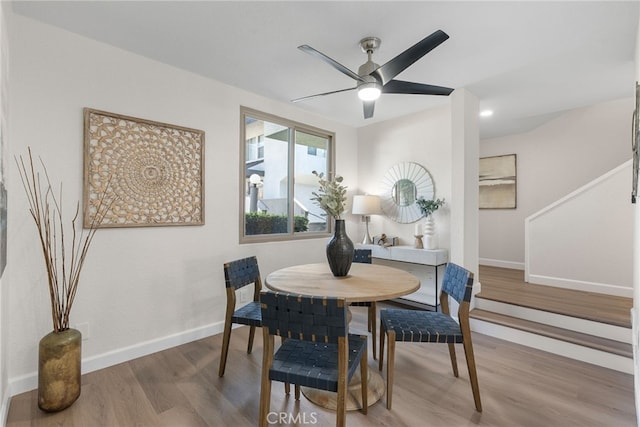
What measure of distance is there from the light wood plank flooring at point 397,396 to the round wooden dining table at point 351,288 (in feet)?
0.30

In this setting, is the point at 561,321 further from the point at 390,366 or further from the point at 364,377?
the point at 364,377

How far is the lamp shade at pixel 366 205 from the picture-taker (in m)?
4.01

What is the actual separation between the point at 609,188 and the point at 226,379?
4406 millimetres

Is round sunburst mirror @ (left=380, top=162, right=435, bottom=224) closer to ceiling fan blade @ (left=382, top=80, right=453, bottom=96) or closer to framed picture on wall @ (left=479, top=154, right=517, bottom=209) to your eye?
ceiling fan blade @ (left=382, top=80, right=453, bottom=96)

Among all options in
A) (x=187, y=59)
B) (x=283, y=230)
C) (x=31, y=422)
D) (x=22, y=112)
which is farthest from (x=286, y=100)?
(x=31, y=422)

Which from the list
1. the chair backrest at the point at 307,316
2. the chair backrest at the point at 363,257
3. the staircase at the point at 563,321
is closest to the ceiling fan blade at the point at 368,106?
the chair backrest at the point at 363,257

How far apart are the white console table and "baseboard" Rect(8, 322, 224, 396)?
2.12 m

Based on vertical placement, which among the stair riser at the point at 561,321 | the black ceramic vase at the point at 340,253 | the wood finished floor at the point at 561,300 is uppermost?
the black ceramic vase at the point at 340,253

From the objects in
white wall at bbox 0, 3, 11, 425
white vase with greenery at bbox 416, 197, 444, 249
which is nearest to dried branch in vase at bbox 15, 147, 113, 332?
white wall at bbox 0, 3, 11, 425

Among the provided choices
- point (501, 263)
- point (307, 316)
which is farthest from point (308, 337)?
point (501, 263)

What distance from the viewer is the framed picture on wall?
4945 mm

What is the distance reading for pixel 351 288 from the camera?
185cm

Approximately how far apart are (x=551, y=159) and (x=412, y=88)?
3615 millimetres

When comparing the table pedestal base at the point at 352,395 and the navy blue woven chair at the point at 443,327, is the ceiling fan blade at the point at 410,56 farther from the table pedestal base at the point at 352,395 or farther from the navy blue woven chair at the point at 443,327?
the table pedestal base at the point at 352,395
